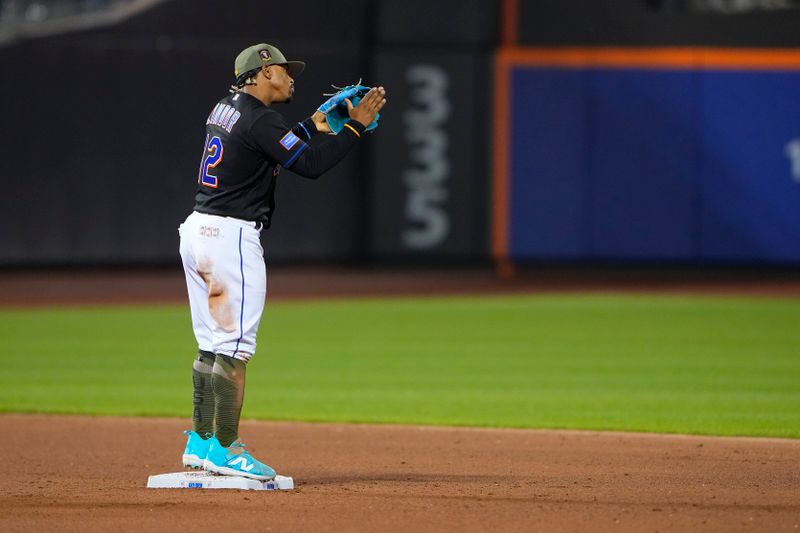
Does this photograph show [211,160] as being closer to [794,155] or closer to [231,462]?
[231,462]

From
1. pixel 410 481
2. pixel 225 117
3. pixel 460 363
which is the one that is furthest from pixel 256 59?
pixel 460 363

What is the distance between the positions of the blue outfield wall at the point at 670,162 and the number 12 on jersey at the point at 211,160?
48.7 ft

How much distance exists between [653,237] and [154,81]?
26.5 ft

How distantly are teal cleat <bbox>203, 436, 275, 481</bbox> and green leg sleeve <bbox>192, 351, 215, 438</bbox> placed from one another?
8.3 inches

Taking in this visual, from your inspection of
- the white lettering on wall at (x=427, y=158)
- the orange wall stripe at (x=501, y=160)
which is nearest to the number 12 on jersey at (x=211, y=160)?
the white lettering on wall at (x=427, y=158)

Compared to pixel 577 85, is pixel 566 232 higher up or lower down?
lower down

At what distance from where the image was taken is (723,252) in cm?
2058

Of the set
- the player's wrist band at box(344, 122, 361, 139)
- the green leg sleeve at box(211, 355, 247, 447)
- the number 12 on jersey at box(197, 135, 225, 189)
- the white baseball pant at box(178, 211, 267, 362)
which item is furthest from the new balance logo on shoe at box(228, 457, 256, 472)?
the player's wrist band at box(344, 122, 361, 139)

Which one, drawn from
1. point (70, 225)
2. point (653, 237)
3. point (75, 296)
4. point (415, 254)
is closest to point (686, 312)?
point (653, 237)

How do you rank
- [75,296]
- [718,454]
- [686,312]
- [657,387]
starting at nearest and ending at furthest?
[718,454], [657,387], [686,312], [75,296]

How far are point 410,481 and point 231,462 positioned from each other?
3.14ft

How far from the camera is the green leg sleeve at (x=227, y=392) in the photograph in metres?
6.14

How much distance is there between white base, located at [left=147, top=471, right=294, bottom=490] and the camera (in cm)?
627

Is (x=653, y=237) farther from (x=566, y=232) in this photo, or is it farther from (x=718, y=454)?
(x=718, y=454)
